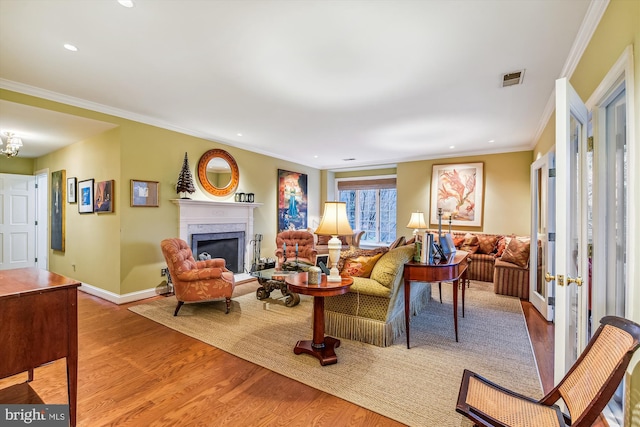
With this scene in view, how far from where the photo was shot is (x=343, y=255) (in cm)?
293

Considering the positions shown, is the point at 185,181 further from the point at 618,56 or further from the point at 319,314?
the point at 618,56

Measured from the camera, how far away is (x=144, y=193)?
4.11 metres

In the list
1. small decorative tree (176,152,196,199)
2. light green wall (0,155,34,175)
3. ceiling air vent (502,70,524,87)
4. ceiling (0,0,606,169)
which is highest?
ceiling (0,0,606,169)

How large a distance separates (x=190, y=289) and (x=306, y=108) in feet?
8.93

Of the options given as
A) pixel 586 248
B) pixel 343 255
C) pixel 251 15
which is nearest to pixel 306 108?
pixel 251 15

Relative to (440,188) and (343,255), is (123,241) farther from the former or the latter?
(440,188)

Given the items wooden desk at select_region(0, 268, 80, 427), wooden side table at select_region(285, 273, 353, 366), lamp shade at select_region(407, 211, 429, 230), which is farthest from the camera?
lamp shade at select_region(407, 211, 429, 230)

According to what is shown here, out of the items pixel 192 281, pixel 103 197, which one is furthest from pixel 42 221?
pixel 192 281

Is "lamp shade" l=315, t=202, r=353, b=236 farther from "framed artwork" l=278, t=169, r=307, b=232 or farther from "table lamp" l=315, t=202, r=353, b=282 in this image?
"framed artwork" l=278, t=169, r=307, b=232

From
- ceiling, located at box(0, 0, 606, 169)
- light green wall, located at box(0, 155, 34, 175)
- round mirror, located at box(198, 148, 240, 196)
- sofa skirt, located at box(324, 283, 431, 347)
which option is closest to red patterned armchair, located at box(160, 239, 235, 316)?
sofa skirt, located at box(324, 283, 431, 347)

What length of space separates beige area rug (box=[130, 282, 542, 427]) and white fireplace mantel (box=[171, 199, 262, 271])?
1.34 meters

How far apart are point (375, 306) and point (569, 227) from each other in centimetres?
160

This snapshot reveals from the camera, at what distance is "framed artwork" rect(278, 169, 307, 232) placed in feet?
21.8

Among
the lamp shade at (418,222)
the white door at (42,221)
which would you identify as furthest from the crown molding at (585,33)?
the white door at (42,221)
